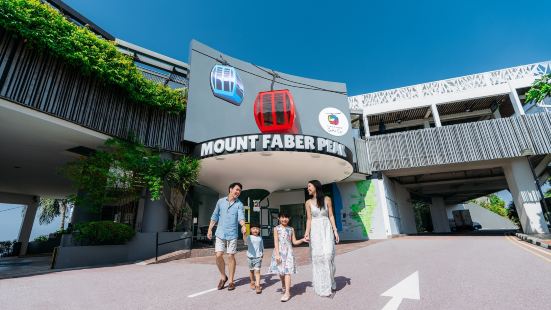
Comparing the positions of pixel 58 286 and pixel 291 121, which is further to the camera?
pixel 291 121

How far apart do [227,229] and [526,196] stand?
20.6m

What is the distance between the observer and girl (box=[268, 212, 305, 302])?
381 cm

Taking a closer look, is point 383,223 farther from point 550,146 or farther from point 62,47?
point 62,47

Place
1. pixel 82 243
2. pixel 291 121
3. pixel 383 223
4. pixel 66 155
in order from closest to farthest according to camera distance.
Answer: pixel 82 243 < pixel 66 155 < pixel 291 121 < pixel 383 223

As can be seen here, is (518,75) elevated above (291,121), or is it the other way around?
(518,75)

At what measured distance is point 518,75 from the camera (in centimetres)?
2025

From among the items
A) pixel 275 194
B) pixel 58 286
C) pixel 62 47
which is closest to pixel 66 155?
pixel 62 47

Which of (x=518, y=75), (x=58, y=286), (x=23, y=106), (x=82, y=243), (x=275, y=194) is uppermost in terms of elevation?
(x=518, y=75)

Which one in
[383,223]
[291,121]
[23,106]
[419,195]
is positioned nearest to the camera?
[23,106]

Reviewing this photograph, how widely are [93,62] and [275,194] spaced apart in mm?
15145

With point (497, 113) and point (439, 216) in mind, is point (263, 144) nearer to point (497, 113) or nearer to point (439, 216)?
point (497, 113)

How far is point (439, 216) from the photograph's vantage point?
3334 cm

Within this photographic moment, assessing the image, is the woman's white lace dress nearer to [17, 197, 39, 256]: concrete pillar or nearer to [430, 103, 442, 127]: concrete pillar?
[430, 103, 442, 127]: concrete pillar

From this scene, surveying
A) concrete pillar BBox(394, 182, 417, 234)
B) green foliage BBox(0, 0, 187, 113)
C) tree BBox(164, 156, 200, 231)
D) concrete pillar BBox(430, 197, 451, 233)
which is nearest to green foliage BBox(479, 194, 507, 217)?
concrete pillar BBox(430, 197, 451, 233)
